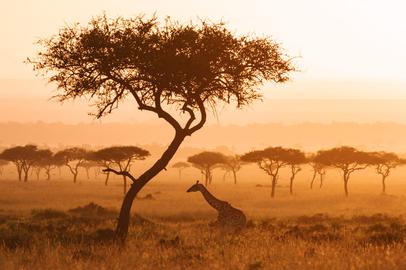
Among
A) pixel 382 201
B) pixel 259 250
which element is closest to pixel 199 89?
pixel 259 250

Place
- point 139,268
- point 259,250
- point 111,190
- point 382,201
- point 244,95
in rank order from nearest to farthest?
point 139,268
point 259,250
point 244,95
point 382,201
point 111,190

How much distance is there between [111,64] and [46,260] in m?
8.93

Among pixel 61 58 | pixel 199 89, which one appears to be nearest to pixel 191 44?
pixel 199 89

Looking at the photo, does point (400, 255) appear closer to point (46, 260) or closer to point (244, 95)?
point (46, 260)

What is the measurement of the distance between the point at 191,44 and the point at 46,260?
1025 cm

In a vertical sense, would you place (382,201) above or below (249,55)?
below

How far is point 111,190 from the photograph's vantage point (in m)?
95.8

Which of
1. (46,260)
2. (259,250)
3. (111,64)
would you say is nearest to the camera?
(46,260)

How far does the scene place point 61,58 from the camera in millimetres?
22188

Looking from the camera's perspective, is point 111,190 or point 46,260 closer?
point 46,260

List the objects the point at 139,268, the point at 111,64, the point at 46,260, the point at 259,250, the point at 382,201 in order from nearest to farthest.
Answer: the point at 139,268, the point at 46,260, the point at 259,250, the point at 111,64, the point at 382,201

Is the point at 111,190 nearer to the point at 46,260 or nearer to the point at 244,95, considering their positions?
the point at 244,95

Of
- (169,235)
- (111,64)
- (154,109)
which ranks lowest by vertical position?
(169,235)

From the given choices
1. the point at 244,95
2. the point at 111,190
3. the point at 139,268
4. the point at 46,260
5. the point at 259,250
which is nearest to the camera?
the point at 139,268
